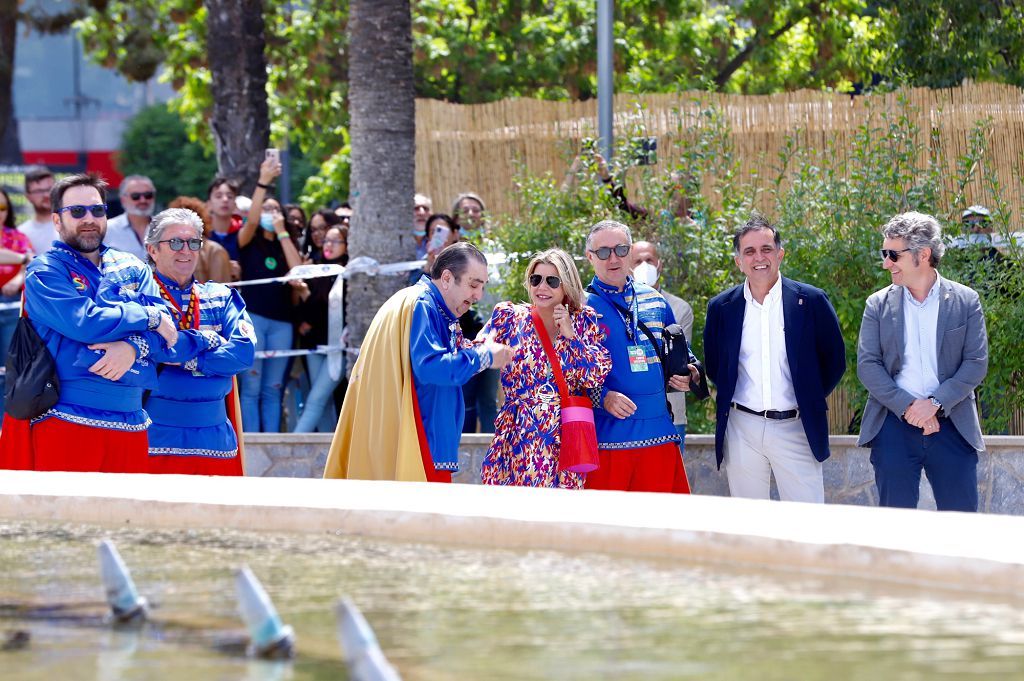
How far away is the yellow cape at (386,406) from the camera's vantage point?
6906 millimetres

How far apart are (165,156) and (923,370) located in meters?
38.7

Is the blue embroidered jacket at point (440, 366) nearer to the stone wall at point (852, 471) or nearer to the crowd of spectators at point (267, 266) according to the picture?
the stone wall at point (852, 471)

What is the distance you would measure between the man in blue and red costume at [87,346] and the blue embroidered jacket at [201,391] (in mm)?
239

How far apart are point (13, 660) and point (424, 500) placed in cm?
174

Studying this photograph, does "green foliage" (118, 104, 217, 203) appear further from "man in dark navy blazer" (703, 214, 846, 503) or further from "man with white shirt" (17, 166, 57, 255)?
"man in dark navy blazer" (703, 214, 846, 503)

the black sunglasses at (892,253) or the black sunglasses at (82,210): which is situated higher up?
the black sunglasses at (82,210)

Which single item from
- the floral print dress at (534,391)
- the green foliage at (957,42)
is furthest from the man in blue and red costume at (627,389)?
the green foliage at (957,42)

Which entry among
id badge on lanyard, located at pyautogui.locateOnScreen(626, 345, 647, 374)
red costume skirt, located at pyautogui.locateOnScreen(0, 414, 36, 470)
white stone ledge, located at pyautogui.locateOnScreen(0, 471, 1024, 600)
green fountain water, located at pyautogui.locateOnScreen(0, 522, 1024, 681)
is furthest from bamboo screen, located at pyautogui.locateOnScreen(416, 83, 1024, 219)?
green fountain water, located at pyautogui.locateOnScreen(0, 522, 1024, 681)

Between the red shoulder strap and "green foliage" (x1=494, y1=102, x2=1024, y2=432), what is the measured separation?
230 cm

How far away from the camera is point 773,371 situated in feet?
24.2

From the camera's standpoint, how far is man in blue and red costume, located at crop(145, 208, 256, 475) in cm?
723

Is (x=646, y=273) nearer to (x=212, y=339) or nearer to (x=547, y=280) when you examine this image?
(x=547, y=280)

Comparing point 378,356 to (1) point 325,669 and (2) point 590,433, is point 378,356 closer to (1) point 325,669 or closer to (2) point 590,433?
(2) point 590,433

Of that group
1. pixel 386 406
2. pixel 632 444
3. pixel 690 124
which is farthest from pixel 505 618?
pixel 690 124
